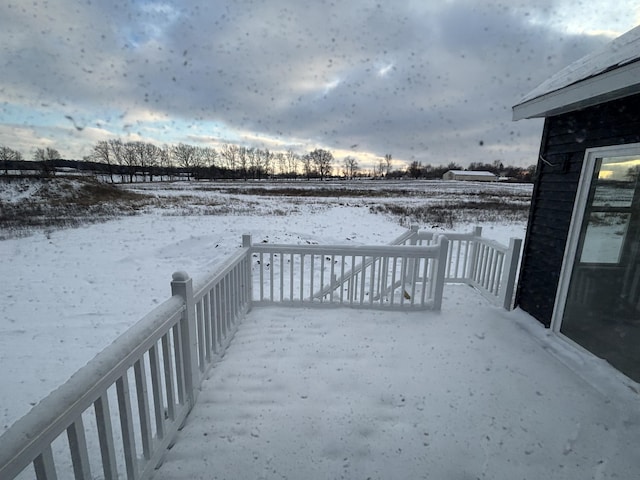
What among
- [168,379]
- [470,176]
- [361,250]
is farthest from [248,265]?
[470,176]

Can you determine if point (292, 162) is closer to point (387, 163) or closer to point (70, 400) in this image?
point (387, 163)

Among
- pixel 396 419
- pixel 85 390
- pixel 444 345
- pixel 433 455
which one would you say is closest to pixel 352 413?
pixel 396 419

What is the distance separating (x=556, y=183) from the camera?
3.75 m

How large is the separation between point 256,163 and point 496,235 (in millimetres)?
68740

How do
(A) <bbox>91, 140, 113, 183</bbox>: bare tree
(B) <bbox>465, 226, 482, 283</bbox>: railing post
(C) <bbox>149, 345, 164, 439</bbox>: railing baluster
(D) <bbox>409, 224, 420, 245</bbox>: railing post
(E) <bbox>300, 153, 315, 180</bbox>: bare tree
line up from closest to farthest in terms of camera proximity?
(C) <bbox>149, 345, 164, 439</bbox>: railing baluster < (B) <bbox>465, 226, 482, 283</bbox>: railing post < (D) <bbox>409, 224, 420, 245</bbox>: railing post < (A) <bbox>91, 140, 113, 183</bbox>: bare tree < (E) <bbox>300, 153, 315, 180</bbox>: bare tree

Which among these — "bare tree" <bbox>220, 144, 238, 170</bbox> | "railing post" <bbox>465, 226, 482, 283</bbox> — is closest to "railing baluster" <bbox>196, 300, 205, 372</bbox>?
"railing post" <bbox>465, 226, 482, 283</bbox>

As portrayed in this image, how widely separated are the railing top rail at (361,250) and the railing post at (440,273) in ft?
0.25

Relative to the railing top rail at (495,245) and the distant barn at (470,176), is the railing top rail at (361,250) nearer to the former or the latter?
the railing top rail at (495,245)

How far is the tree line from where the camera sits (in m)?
52.4

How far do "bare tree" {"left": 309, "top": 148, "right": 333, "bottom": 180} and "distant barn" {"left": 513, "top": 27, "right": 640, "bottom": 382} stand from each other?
2587 inches

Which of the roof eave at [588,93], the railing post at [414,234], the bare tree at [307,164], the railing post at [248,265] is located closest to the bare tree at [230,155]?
the bare tree at [307,164]

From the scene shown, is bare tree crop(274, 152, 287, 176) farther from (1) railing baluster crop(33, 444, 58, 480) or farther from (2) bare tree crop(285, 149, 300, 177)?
(1) railing baluster crop(33, 444, 58, 480)

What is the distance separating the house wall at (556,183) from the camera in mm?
2984

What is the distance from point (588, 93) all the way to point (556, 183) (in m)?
1.26
